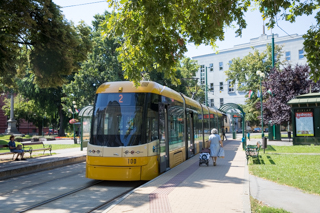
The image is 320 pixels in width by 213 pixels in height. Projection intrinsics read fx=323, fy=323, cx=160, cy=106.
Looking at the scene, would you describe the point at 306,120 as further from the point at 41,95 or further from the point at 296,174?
the point at 41,95

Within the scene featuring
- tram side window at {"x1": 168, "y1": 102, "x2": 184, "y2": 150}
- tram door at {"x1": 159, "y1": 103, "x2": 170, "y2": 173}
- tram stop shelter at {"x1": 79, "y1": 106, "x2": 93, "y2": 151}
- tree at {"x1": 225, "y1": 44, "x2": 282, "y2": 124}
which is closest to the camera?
tram door at {"x1": 159, "y1": 103, "x2": 170, "y2": 173}

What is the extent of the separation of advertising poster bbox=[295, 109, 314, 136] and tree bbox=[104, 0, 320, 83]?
16.5 m

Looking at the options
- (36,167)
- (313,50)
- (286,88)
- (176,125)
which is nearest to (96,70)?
(286,88)

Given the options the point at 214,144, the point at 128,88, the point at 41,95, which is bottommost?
the point at 214,144

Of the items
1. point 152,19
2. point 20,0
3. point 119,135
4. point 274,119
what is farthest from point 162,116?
point 274,119

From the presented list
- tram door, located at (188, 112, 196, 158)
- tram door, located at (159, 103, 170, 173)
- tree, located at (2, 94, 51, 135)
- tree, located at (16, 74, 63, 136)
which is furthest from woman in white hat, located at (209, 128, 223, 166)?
tree, located at (2, 94, 51, 135)

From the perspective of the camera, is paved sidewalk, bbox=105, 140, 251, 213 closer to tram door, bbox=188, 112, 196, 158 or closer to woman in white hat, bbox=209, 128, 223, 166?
woman in white hat, bbox=209, 128, 223, 166

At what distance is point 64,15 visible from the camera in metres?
17.2

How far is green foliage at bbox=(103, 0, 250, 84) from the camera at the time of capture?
7.83 metres

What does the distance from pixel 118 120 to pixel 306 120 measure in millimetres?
19231

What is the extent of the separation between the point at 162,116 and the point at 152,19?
464cm

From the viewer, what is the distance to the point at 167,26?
8219mm

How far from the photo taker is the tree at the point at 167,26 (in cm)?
781

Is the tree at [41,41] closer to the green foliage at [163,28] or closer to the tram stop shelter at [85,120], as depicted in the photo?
the tram stop shelter at [85,120]
